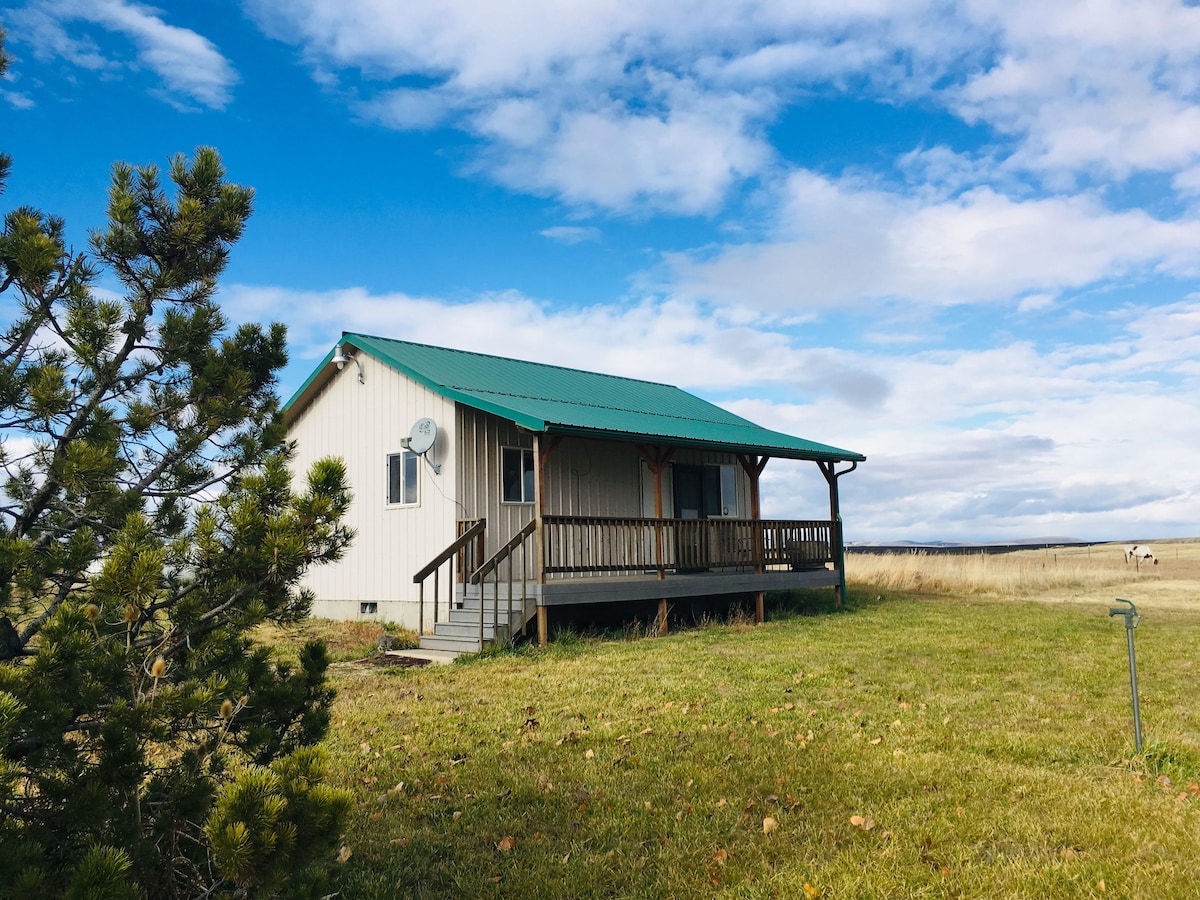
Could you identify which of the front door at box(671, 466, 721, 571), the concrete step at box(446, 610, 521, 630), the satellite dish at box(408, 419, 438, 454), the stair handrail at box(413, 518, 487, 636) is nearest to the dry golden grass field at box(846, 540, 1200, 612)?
the front door at box(671, 466, 721, 571)

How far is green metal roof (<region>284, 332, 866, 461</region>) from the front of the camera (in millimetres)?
13977

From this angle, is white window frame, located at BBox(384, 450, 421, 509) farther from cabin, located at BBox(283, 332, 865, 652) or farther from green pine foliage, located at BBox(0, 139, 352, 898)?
green pine foliage, located at BBox(0, 139, 352, 898)

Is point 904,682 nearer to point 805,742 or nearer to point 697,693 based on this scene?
point 697,693

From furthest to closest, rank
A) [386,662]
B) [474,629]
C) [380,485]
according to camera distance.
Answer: [380,485] → [474,629] → [386,662]

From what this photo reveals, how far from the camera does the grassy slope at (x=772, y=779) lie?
4348 mm

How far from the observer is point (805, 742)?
21.9 feet

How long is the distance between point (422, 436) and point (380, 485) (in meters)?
1.84

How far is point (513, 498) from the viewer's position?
1539 cm

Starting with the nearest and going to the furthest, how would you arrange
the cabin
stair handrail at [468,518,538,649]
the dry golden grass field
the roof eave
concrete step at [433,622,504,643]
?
stair handrail at [468,518,538,649], concrete step at [433,622,504,643], the roof eave, the cabin, the dry golden grass field

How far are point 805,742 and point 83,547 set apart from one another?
5242 millimetres

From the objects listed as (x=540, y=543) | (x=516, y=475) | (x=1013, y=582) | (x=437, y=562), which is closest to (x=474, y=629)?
(x=437, y=562)

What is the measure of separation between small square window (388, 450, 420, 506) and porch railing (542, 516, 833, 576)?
2798 mm

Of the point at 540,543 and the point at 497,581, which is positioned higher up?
the point at 540,543

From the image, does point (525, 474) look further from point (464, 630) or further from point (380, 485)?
point (464, 630)
